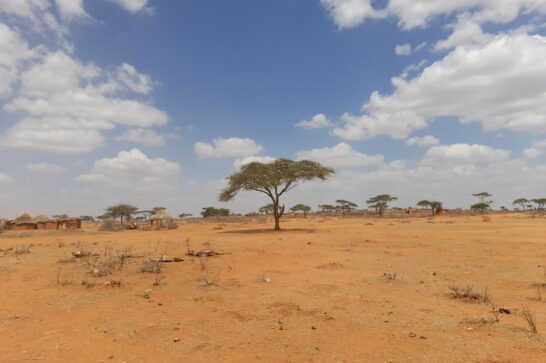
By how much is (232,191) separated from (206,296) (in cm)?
2272

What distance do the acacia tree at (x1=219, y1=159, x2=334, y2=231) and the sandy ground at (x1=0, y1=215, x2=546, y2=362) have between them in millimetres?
16338

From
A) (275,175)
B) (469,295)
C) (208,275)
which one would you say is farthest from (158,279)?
(275,175)

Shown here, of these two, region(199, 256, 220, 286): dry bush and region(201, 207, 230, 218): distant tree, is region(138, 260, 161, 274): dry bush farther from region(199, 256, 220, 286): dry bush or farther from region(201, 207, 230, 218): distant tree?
region(201, 207, 230, 218): distant tree

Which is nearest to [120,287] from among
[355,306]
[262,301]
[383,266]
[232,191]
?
[262,301]

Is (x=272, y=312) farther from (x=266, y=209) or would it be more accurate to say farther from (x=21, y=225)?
(x=266, y=209)

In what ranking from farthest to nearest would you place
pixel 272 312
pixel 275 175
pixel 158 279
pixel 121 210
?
pixel 121 210
pixel 275 175
pixel 158 279
pixel 272 312

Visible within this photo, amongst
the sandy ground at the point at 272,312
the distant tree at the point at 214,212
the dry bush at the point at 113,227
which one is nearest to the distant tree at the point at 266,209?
the distant tree at the point at 214,212

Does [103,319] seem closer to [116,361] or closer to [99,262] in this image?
[116,361]

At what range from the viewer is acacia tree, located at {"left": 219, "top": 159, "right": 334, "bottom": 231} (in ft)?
96.2

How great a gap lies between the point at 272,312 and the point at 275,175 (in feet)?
73.0

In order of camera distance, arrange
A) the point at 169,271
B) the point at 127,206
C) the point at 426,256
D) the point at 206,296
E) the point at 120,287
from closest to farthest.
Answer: the point at 206,296 → the point at 120,287 → the point at 169,271 → the point at 426,256 → the point at 127,206

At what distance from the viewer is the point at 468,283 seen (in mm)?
9781

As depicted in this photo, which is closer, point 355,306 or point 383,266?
point 355,306

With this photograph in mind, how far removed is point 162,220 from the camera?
4250 centimetres
